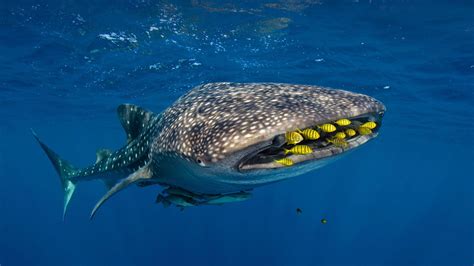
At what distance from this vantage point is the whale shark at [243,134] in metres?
3.20

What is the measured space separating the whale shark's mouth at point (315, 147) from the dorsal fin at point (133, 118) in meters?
2.85

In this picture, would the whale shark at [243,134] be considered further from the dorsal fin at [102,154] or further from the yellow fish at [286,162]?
the dorsal fin at [102,154]

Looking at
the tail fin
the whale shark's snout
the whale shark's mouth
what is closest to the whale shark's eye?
the whale shark's snout

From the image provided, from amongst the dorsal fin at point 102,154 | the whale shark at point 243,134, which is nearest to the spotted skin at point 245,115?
the whale shark at point 243,134

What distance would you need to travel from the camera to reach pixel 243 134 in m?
3.14

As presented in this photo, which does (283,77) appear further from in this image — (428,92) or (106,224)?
(106,224)

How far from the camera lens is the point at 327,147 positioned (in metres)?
3.53

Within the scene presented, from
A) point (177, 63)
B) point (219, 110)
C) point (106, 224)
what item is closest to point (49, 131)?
point (106, 224)

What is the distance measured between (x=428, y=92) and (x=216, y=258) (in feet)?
81.7

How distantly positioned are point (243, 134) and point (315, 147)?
79 centimetres

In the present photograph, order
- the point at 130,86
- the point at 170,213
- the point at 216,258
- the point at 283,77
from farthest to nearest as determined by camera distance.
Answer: the point at 170,213
the point at 216,258
the point at 130,86
the point at 283,77

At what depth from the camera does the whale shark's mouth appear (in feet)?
10.9

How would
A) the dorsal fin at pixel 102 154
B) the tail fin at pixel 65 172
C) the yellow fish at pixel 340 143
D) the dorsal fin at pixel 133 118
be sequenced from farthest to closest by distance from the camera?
the tail fin at pixel 65 172
the dorsal fin at pixel 102 154
the dorsal fin at pixel 133 118
the yellow fish at pixel 340 143

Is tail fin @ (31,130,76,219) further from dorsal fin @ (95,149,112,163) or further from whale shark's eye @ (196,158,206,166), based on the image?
whale shark's eye @ (196,158,206,166)
